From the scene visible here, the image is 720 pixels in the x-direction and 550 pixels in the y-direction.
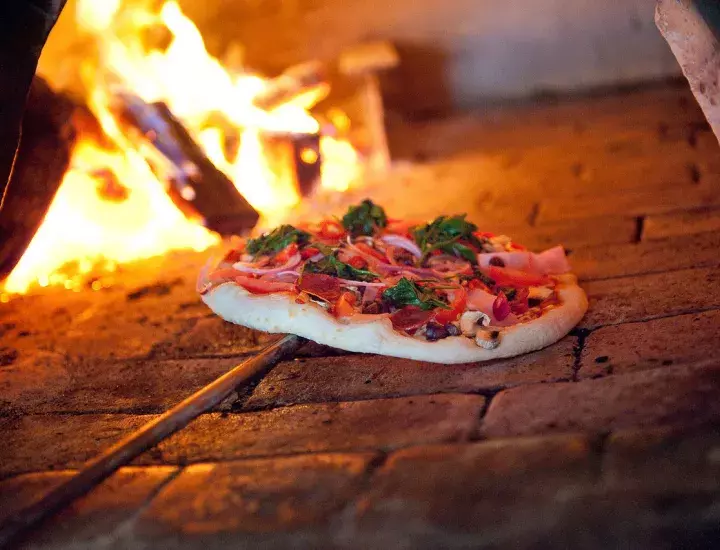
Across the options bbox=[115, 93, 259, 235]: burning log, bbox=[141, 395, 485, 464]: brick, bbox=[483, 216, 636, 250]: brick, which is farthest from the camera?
bbox=[115, 93, 259, 235]: burning log

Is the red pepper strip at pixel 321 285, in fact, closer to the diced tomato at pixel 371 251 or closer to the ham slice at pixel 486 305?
the diced tomato at pixel 371 251

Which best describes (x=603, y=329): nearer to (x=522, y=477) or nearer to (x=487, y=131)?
(x=522, y=477)

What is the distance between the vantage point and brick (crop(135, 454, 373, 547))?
1.94 m

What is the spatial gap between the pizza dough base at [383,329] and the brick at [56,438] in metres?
0.58

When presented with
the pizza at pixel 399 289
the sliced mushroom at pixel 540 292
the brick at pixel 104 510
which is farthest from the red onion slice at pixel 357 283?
the brick at pixel 104 510

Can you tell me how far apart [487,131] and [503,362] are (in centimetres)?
398

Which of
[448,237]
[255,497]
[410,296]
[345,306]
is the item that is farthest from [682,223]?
[255,497]

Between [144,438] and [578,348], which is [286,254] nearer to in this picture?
[144,438]

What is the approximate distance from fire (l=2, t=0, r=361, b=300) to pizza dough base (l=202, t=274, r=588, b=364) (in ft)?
5.56

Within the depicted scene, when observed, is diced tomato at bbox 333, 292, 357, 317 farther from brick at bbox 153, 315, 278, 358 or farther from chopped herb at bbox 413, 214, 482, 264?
chopped herb at bbox 413, 214, 482, 264

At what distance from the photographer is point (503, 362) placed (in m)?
2.62

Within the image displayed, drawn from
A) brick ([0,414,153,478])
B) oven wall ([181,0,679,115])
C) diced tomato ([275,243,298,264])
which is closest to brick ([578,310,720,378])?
diced tomato ([275,243,298,264])

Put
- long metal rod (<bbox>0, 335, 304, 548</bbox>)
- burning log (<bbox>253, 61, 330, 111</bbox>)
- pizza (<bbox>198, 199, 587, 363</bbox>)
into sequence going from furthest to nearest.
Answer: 1. burning log (<bbox>253, 61, 330, 111</bbox>)
2. pizza (<bbox>198, 199, 587, 363</bbox>)
3. long metal rod (<bbox>0, 335, 304, 548</bbox>)

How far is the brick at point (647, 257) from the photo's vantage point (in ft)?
10.6
